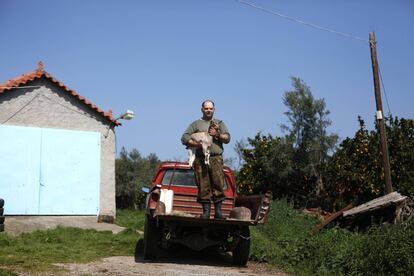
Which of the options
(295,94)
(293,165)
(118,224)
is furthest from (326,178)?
(118,224)

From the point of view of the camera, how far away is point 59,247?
30.0 ft

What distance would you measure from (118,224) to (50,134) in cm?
320

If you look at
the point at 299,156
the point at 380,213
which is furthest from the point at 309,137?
the point at 380,213

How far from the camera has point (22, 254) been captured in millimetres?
8109

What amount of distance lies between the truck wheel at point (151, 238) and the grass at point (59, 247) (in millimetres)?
893

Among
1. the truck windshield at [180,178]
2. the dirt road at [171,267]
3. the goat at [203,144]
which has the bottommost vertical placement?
the dirt road at [171,267]

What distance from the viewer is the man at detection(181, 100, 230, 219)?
745 cm

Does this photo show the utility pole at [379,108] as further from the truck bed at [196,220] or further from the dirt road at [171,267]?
the truck bed at [196,220]

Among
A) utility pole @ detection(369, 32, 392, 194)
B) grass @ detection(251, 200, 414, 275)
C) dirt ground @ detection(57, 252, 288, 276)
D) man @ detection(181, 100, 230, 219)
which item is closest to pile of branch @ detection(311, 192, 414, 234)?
grass @ detection(251, 200, 414, 275)

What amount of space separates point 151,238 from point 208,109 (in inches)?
89.8

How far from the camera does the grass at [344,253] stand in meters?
6.80

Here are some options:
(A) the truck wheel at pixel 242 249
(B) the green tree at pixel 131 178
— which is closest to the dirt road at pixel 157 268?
(A) the truck wheel at pixel 242 249

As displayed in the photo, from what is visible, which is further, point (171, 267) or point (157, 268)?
point (171, 267)

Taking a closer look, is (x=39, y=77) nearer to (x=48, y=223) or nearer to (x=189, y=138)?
(x=48, y=223)
